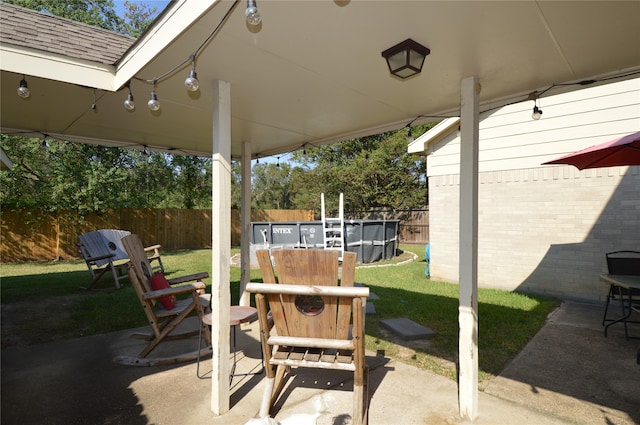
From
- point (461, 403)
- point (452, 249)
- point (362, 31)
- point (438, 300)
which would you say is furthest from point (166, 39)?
point (452, 249)

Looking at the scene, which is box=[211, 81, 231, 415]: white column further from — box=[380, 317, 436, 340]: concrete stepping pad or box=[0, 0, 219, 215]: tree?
box=[0, 0, 219, 215]: tree

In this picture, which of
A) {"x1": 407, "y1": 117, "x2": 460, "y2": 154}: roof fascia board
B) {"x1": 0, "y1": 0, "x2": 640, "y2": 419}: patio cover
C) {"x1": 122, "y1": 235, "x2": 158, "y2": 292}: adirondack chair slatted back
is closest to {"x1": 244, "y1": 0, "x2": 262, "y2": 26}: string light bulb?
{"x1": 0, "y1": 0, "x2": 640, "y2": 419}: patio cover

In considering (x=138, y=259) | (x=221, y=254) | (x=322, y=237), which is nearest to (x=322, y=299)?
(x=221, y=254)

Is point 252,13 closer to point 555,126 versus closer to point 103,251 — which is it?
point 555,126

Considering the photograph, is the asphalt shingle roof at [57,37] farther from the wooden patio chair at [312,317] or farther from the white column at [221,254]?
the wooden patio chair at [312,317]

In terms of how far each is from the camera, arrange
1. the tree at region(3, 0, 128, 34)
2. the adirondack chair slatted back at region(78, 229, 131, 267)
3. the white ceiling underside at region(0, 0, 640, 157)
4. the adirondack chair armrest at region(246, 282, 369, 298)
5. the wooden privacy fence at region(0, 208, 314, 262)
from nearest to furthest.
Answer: the white ceiling underside at region(0, 0, 640, 157)
the adirondack chair armrest at region(246, 282, 369, 298)
the adirondack chair slatted back at region(78, 229, 131, 267)
the wooden privacy fence at region(0, 208, 314, 262)
the tree at region(3, 0, 128, 34)

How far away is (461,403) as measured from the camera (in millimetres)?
2395

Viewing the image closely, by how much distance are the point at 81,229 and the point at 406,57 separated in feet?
44.1

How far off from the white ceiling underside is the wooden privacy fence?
9381 mm

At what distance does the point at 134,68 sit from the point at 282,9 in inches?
53.2

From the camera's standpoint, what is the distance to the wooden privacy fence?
35.2 ft

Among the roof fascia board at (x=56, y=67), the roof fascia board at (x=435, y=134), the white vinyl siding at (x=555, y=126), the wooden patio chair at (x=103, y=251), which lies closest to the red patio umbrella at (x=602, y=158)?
the white vinyl siding at (x=555, y=126)

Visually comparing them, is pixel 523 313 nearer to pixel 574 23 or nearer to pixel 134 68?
pixel 574 23

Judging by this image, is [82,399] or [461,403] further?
[82,399]
